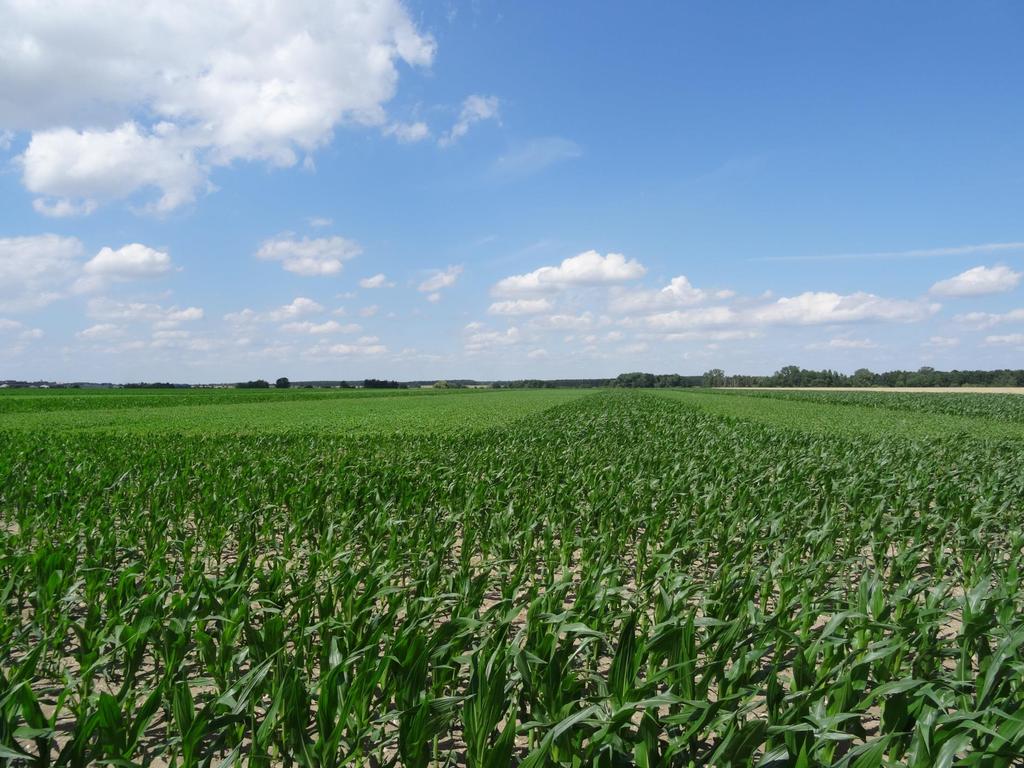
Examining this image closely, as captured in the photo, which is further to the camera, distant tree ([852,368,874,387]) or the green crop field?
distant tree ([852,368,874,387])

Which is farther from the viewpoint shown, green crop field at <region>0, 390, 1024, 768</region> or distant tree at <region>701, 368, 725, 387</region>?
distant tree at <region>701, 368, 725, 387</region>

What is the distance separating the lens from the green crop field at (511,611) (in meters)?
2.96

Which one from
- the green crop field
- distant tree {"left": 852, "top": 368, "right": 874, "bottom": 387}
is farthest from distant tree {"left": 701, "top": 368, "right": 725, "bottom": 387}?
the green crop field

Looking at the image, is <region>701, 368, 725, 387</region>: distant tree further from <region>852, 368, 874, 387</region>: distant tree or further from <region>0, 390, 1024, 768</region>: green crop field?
<region>0, 390, 1024, 768</region>: green crop field

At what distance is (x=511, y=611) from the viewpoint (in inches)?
157

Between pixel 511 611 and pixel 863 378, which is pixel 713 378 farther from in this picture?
pixel 511 611

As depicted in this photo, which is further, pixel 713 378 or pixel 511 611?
pixel 713 378

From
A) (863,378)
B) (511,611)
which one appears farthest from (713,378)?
(511,611)

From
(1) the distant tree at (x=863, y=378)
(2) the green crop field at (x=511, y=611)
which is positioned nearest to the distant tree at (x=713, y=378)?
(1) the distant tree at (x=863, y=378)

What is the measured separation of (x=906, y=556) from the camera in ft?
21.0

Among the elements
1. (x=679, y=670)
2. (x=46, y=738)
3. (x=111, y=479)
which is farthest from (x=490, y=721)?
(x=111, y=479)

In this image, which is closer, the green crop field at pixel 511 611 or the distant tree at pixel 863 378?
the green crop field at pixel 511 611

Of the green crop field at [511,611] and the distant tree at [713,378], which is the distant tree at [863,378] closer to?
the distant tree at [713,378]

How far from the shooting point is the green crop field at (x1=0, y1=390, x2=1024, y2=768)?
2961mm
